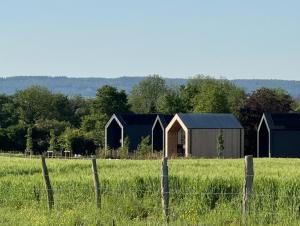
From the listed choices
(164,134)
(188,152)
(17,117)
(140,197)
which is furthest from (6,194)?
(17,117)

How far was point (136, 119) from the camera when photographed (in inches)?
3113

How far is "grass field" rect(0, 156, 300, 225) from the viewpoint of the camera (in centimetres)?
1817

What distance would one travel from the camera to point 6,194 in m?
24.7

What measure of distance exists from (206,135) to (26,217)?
170 feet

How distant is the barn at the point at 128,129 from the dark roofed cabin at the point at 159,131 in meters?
2.20

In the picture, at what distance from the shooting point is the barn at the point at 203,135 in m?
69.0

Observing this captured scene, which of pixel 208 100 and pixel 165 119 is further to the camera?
pixel 208 100

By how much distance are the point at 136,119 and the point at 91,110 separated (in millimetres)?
22523

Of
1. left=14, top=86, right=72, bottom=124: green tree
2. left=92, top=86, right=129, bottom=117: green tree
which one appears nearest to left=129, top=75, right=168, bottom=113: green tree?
left=14, top=86, right=72, bottom=124: green tree

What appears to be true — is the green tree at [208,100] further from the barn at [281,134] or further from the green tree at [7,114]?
the green tree at [7,114]

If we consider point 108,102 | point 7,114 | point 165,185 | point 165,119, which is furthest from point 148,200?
point 7,114

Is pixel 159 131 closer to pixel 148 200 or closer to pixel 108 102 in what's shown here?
pixel 108 102

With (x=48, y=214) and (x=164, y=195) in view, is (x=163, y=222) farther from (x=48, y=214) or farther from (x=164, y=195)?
(x=48, y=214)

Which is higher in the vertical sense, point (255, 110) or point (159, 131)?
point (255, 110)
